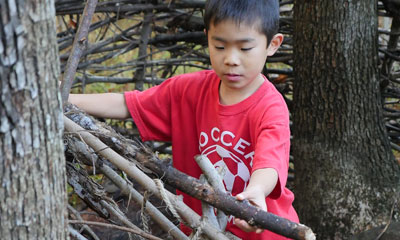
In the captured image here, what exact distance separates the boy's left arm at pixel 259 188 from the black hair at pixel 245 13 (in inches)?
16.5

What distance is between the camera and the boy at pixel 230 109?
1437 millimetres

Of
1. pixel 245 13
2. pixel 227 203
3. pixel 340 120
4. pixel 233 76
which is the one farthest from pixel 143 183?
pixel 340 120

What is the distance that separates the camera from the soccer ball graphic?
1.55 meters

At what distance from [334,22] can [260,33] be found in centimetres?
85

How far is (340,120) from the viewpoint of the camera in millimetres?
2307

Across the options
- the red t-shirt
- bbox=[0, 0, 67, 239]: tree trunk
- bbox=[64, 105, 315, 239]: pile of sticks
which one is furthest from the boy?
bbox=[0, 0, 67, 239]: tree trunk

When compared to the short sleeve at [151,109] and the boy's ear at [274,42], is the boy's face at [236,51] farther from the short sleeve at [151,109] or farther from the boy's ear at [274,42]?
the short sleeve at [151,109]

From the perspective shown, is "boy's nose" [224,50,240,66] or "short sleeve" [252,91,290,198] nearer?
"short sleeve" [252,91,290,198]

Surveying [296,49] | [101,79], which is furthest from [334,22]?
[101,79]

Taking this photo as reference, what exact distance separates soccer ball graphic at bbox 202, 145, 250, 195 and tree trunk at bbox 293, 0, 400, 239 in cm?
88

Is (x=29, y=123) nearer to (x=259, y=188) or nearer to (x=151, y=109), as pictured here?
(x=259, y=188)

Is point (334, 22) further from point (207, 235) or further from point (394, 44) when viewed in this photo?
point (207, 235)

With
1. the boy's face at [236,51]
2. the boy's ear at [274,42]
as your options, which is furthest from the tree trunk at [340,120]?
the boy's face at [236,51]

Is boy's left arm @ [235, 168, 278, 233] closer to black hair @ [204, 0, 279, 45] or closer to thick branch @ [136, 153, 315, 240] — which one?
thick branch @ [136, 153, 315, 240]
